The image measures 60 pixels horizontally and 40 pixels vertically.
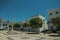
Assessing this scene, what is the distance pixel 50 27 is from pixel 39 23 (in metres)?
9.91

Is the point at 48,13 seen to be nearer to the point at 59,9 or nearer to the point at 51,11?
the point at 51,11

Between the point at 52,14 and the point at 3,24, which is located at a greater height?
the point at 52,14

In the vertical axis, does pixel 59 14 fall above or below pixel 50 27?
above

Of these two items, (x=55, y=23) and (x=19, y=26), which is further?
(x=19, y=26)

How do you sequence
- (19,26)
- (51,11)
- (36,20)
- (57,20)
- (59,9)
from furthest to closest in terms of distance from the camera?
(19,26), (51,11), (59,9), (36,20), (57,20)

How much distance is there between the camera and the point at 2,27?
106 meters

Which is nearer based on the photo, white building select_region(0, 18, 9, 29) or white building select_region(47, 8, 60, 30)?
white building select_region(47, 8, 60, 30)

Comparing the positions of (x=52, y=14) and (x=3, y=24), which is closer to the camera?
(x=52, y=14)

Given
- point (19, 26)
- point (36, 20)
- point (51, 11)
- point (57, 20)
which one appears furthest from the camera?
→ point (19, 26)

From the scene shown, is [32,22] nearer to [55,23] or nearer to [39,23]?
[39,23]

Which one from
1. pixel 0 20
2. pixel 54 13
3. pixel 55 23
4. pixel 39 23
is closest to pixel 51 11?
pixel 54 13

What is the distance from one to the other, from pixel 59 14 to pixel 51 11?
4201 millimetres

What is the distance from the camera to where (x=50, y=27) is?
169ft

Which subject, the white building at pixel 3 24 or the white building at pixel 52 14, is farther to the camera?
the white building at pixel 3 24
